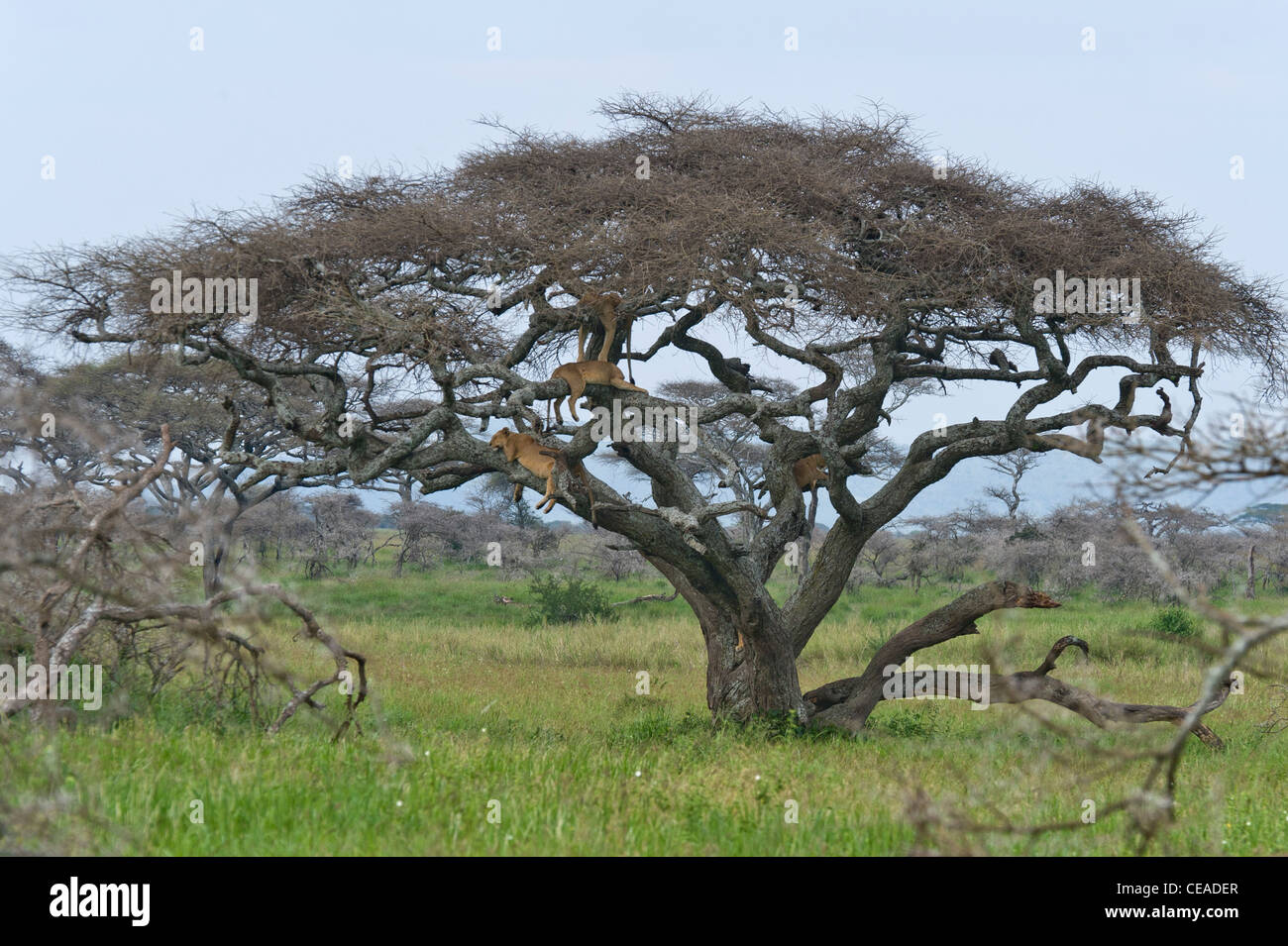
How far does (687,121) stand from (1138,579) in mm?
21632

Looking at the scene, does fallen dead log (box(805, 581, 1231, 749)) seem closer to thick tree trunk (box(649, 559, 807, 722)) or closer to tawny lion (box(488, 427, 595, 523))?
thick tree trunk (box(649, 559, 807, 722))

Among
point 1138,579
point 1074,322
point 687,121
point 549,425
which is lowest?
point 1138,579

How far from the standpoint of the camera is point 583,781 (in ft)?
23.2

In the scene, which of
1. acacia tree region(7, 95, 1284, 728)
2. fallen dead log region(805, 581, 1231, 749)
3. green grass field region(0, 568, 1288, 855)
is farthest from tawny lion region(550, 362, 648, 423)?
fallen dead log region(805, 581, 1231, 749)

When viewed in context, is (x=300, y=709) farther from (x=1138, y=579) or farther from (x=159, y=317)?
(x=1138, y=579)

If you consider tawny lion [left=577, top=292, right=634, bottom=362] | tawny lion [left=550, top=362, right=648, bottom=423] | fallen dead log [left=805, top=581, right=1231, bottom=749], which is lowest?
fallen dead log [left=805, top=581, right=1231, bottom=749]

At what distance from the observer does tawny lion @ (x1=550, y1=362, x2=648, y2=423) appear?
10.2 metres

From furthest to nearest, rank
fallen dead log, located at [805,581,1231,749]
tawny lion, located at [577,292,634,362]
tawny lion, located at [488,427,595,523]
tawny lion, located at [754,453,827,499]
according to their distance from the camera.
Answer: tawny lion, located at [754,453,827,499], fallen dead log, located at [805,581,1231,749], tawny lion, located at [577,292,634,362], tawny lion, located at [488,427,595,523]

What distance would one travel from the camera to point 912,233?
11.4m

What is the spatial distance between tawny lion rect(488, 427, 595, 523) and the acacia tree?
161mm

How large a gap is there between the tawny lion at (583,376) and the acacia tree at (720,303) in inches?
4.5

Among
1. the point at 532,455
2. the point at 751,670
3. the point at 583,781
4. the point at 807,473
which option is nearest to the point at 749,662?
the point at 751,670

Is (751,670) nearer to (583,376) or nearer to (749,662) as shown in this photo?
(749,662)
